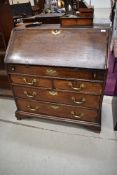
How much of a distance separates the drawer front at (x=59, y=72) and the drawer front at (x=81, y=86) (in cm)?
6

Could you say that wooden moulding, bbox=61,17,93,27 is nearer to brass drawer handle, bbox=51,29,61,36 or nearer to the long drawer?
brass drawer handle, bbox=51,29,61,36

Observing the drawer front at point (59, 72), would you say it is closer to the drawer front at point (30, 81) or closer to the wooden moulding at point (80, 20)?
the drawer front at point (30, 81)

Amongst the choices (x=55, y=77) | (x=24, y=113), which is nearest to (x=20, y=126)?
(x=24, y=113)

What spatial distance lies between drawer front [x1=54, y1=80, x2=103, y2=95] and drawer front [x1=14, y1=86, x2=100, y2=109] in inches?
2.1

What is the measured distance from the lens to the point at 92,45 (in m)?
1.45

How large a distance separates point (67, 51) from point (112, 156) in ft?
3.54

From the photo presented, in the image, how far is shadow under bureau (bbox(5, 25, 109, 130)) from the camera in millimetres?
1429

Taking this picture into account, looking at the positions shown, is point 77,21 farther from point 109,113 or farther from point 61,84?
point 109,113

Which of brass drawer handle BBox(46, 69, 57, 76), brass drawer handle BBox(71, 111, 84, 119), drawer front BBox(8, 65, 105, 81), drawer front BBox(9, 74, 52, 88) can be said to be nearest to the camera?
drawer front BBox(8, 65, 105, 81)

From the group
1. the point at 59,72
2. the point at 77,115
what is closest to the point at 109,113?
the point at 77,115

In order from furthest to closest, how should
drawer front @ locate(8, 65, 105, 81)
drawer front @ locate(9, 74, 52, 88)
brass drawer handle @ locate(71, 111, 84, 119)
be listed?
brass drawer handle @ locate(71, 111, 84, 119) < drawer front @ locate(9, 74, 52, 88) < drawer front @ locate(8, 65, 105, 81)

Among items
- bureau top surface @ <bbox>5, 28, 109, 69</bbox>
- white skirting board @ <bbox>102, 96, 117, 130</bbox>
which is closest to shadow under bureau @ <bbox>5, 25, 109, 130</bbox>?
bureau top surface @ <bbox>5, 28, 109, 69</bbox>

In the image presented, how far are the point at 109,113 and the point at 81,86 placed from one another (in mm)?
770

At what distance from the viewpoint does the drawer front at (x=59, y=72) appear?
1.41 meters
